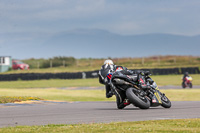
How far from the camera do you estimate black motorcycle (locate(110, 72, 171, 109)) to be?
12398 millimetres

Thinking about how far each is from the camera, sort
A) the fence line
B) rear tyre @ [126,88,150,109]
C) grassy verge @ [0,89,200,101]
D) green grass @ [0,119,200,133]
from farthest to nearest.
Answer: the fence line → grassy verge @ [0,89,200,101] → rear tyre @ [126,88,150,109] → green grass @ [0,119,200,133]

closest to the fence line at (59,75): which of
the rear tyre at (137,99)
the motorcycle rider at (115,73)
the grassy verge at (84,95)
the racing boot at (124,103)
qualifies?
the grassy verge at (84,95)

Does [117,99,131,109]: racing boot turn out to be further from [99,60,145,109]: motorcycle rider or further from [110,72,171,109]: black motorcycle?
[110,72,171,109]: black motorcycle

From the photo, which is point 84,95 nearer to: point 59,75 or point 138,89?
point 138,89

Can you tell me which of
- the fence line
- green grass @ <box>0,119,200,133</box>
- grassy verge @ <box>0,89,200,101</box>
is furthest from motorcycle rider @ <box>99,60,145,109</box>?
the fence line

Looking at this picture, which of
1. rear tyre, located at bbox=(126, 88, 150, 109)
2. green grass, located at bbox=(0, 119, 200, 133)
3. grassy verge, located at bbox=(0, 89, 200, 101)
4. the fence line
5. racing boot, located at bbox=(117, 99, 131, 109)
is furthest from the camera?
the fence line

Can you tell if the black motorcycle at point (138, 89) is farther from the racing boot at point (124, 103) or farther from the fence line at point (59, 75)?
the fence line at point (59, 75)

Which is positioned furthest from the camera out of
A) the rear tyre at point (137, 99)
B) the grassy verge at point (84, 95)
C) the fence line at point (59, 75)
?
the fence line at point (59, 75)

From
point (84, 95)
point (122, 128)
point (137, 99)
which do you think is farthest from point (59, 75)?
point (122, 128)

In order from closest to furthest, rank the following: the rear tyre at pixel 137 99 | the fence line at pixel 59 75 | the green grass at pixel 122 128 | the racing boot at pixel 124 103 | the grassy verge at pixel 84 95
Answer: the green grass at pixel 122 128 → the rear tyre at pixel 137 99 → the racing boot at pixel 124 103 → the grassy verge at pixel 84 95 → the fence line at pixel 59 75

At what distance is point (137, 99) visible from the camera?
12305mm

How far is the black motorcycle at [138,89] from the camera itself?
12.4m

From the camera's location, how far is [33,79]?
50688 millimetres

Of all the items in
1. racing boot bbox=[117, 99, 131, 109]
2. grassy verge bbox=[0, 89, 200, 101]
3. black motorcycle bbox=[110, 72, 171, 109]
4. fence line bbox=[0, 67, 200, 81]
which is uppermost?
fence line bbox=[0, 67, 200, 81]
